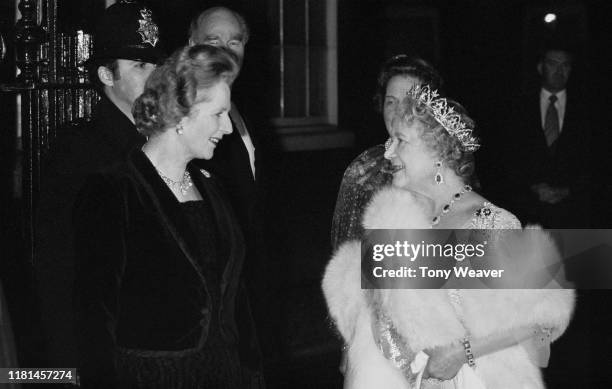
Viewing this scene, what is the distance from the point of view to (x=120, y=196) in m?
2.44

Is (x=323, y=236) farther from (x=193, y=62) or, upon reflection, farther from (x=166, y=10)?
(x=193, y=62)

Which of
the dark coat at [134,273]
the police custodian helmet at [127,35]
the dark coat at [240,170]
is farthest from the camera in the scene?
the dark coat at [240,170]

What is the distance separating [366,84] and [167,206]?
5.14 metres

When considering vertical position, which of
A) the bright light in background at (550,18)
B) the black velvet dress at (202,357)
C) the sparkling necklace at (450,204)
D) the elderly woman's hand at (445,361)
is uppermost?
the bright light in background at (550,18)

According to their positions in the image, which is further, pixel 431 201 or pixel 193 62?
pixel 431 201

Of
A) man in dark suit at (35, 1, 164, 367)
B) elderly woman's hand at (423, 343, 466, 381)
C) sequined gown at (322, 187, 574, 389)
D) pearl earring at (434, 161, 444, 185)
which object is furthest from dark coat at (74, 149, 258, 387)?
pearl earring at (434, 161, 444, 185)

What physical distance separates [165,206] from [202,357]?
422 mm

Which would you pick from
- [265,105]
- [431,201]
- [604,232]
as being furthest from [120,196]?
[604,232]

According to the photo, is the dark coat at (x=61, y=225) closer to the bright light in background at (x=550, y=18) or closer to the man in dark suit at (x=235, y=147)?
the man in dark suit at (x=235, y=147)

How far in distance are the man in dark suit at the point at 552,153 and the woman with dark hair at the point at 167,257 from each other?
3.59 metres

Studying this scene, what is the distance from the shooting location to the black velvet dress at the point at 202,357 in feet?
8.02

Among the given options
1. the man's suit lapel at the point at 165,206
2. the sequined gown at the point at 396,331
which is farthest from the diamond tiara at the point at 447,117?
the man's suit lapel at the point at 165,206

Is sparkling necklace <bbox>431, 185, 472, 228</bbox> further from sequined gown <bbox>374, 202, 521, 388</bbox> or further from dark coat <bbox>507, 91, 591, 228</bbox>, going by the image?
dark coat <bbox>507, 91, 591, 228</bbox>

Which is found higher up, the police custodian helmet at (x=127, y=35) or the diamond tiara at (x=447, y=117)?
the police custodian helmet at (x=127, y=35)
